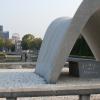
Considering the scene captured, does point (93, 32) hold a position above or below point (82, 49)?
above

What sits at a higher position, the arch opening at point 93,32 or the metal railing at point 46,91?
the arch opening at point 93,32

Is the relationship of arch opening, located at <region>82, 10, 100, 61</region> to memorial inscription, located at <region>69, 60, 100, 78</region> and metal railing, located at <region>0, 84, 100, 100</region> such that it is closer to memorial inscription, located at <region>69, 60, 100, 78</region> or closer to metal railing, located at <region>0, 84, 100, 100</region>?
memorial inscription, located at <region>69, 60, 100, 78</region>

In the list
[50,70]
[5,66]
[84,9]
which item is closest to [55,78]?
[50,70]

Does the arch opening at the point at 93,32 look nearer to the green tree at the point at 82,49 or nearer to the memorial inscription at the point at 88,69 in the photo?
the memorial inscription at the point at 88,69

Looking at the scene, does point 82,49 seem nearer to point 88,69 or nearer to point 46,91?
point 88,69

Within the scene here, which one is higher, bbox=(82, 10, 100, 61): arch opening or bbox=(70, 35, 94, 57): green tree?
bbox=(82, 10, 100, 61): arch opening

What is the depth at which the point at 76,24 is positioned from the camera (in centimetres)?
1662

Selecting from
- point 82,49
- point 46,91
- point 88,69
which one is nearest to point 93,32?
point 88,69

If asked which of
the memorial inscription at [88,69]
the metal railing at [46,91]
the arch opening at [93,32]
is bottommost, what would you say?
the memorial inscription at [88,69]

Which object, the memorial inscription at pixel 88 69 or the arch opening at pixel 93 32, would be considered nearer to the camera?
the memorial inscription at pixel 88 69

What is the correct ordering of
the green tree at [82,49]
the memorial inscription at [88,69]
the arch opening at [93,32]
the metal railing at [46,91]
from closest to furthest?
1. the metal railing at [46,91]
2. the memorial inscription at [88,69]
3. the arch opening at [93,32]
4. the green tree at [82,49]

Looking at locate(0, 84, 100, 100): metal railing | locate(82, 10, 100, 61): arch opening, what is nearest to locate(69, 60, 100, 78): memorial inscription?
locate(82, 10, 100, 61): arch opening

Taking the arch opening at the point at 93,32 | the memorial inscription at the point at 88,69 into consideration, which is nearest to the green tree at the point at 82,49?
the arch opening at the point at 93,32

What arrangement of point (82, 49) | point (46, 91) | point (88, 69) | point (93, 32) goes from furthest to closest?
point (82, 49)
point (93, 32)
point (88, 69)
point (46, 91)
